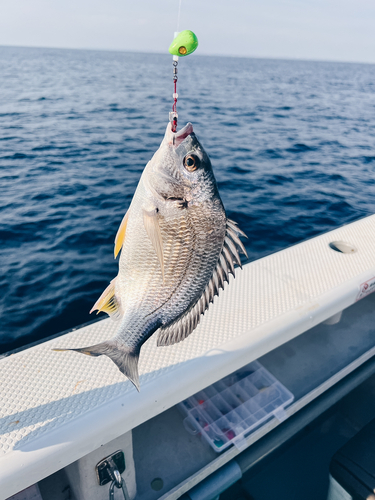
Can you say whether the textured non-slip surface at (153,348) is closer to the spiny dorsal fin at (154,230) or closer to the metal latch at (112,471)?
the metal latch at (112,471)

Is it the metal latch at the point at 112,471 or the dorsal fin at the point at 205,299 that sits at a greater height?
the dorsal fin at the point at 205,299

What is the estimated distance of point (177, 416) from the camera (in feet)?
11.8

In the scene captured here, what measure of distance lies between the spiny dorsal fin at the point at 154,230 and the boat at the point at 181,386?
1277mm

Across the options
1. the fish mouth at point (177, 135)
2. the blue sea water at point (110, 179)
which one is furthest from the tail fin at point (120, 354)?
the blue sea water at point (110, 179)

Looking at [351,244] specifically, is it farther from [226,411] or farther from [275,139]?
[275,139]

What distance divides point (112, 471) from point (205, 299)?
5.67ft

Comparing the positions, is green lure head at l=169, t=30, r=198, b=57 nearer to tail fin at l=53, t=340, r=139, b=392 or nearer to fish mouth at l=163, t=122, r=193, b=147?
fish mouth at l=163, t=122, r=193, b=147

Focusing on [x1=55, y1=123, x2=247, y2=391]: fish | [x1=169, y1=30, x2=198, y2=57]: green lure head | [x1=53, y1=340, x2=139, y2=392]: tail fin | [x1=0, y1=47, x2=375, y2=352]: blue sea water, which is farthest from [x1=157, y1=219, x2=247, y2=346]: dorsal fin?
[x1=0, y1=47, x2=375, y2=352]: blue sea water

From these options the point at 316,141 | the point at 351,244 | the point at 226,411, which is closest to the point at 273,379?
the point at 226,411

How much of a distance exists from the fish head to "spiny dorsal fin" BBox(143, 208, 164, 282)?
14cm

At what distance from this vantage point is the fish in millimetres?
1680

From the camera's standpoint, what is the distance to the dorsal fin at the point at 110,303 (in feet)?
6.23

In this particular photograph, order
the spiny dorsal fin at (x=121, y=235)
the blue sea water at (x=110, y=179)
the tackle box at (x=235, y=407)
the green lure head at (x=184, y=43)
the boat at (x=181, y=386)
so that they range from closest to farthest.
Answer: the green lure head at (x=184, y=43)
the spiny dorsal fin at (x=121, y=235)
the boat at (x=181, y=386)
the tackle box at (x=235, y=407)
the blue sea water at (x=110, y=179)

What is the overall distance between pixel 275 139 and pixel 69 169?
9742 millimetres
